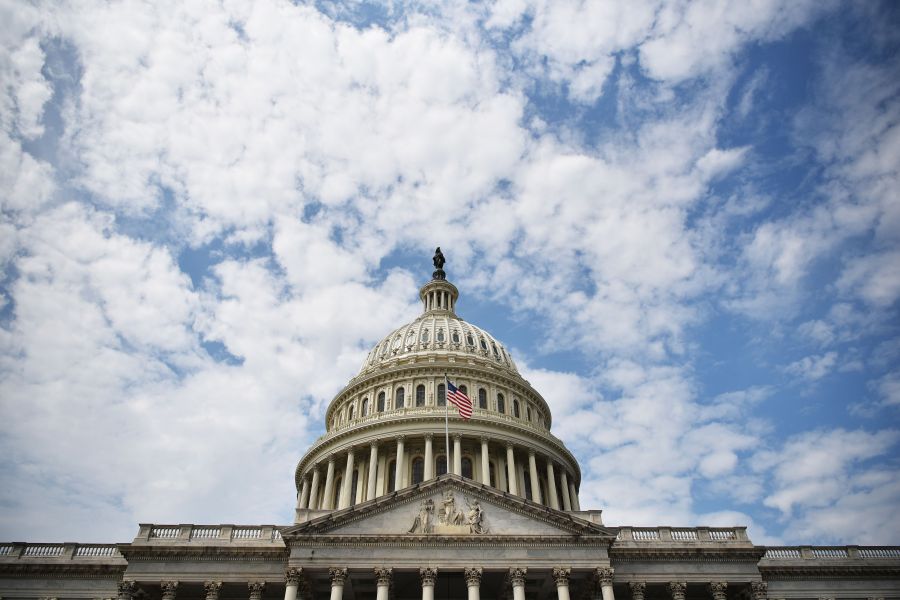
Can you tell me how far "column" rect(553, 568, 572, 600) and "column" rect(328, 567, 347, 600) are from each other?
38.6 ft

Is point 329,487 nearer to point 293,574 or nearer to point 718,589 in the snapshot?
point 293,574

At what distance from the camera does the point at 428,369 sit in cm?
6775

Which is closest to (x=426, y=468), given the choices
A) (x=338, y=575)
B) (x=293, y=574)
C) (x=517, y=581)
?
(x=338, y=575)

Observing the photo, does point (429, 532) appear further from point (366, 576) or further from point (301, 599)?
point (301, 599)

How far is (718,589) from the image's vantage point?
40969mm

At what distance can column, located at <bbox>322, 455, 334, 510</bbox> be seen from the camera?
6238cm

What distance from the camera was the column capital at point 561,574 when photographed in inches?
1532

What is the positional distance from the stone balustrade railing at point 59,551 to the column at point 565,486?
36.6m

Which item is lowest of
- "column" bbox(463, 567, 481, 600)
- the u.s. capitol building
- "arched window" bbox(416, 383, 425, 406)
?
"column" bbox(463, 567, 481, 600)

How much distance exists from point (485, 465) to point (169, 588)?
27104mm

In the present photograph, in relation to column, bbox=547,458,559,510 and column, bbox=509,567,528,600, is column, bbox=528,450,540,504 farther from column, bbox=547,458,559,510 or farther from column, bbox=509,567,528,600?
column, bbox=509,567,528,600

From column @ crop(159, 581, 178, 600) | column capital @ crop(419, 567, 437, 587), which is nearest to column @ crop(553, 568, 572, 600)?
column capital @ crop(419, 567, 437, 587)

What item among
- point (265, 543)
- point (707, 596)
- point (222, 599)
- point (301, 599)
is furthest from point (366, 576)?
point (707, 596)

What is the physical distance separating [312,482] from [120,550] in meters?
24.7
